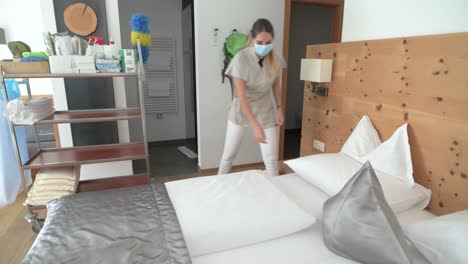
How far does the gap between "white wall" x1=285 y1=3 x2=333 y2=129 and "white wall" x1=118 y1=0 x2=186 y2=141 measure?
1819mm

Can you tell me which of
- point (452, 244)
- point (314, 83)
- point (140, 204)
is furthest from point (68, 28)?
point (452, 244)

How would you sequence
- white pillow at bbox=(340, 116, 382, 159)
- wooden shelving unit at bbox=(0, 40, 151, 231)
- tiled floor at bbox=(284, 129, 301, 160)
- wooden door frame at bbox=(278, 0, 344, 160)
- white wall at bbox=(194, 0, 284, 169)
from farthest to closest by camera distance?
tiled floor at bbox=(284, 129, 301, 160) → wooden door frame at bbox=(278, 0, 344, 160) → white wall at bbox=(194, 0, 284, 169) → wooden shelving unit at bbox=(0, 40, 151, 231) → white pillow at bbox=(340, 116, 382, 159)

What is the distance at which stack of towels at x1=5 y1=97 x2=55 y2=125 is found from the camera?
189cm

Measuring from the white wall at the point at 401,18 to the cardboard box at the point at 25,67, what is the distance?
217cm

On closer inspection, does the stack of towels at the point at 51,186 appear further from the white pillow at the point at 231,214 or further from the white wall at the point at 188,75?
the white wall at the point at 188,75

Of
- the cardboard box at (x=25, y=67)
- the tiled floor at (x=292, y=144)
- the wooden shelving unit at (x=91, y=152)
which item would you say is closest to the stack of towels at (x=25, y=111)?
the wooden shelving unit at (x=91, y=152)

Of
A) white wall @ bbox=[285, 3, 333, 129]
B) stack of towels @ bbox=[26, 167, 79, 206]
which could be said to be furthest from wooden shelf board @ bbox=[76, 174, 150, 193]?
white wall @ bbox=[285, 3, 333, 129]

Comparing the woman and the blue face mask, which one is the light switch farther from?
the blue face mask

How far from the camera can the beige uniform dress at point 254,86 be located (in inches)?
74.2

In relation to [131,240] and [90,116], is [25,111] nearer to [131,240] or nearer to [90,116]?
[90,116]

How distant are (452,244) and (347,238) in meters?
0.34

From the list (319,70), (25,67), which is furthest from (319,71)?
(25,67)

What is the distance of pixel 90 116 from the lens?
221 cm

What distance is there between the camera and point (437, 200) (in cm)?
145
